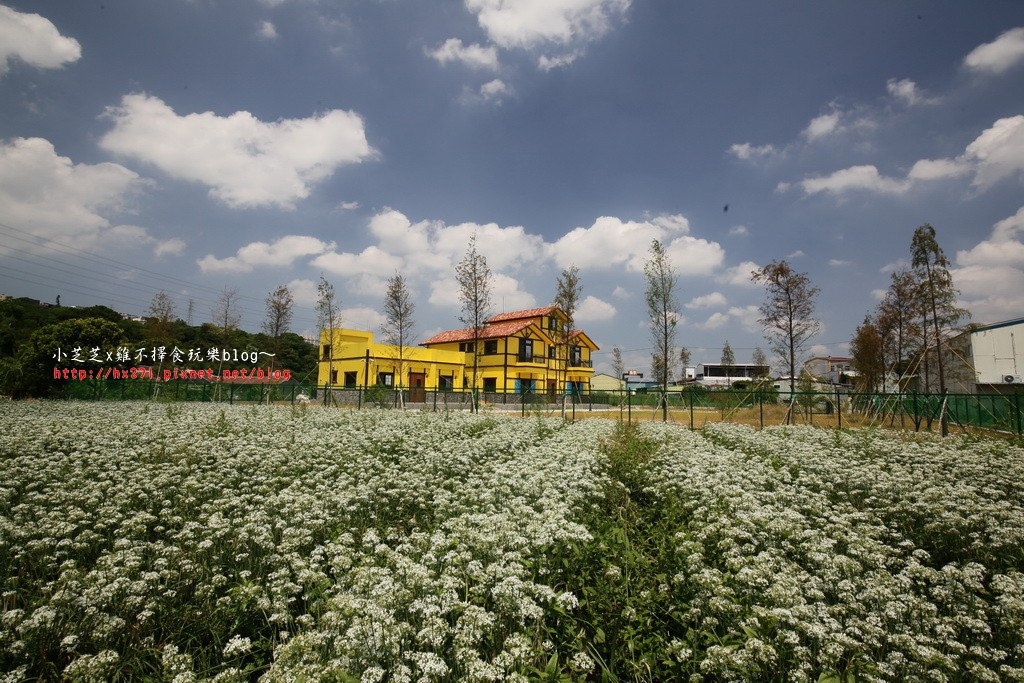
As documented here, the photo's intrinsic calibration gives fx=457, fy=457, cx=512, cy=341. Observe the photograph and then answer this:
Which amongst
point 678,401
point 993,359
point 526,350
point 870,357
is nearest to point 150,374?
point 526,350

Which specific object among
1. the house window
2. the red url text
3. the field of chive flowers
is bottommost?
the field of chive flowers

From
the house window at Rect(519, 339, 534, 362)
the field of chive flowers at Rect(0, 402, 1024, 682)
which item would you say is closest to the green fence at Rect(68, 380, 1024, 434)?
the house window at Rect(519, 339, 534, 362)

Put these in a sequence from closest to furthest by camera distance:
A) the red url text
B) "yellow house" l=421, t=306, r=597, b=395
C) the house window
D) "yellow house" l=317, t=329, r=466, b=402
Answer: the red url text, "yellow house" l=317, t=329, r=466, b=402, "yellow house" l=421, t=306, r=597, b=395, the house window

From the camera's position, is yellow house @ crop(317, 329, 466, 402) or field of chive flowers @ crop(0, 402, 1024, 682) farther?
yellow house @ crop(317, 329, 466, 402)

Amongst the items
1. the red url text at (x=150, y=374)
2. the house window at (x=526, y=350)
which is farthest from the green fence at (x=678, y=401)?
the house window at (x=526, y=350)

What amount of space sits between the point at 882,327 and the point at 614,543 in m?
32.4

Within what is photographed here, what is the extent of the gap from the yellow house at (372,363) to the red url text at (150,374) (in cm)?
627

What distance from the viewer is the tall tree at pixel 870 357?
30.3 metres

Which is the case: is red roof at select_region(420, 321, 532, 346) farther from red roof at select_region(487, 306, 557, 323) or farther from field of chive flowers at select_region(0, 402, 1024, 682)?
field of chive flowers at select_region(0, 402, 1024, 682)

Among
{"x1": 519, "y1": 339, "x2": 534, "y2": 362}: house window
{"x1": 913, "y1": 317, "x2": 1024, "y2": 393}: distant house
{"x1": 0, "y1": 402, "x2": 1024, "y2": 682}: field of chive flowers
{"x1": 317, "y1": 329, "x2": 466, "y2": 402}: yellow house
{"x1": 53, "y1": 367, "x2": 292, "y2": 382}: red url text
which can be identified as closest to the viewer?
{"x1": 0, "y1": 402, "x2": 1024, "y2": 682}: field of chive flowers

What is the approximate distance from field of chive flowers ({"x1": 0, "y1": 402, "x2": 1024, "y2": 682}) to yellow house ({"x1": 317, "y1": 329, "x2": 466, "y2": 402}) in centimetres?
3411

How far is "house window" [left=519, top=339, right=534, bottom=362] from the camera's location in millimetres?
46531

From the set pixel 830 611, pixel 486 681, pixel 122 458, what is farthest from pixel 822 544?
pixel 122 458

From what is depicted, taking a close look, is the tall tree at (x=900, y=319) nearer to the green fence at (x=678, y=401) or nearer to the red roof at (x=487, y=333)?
the green fence at (x=678, y=401)
